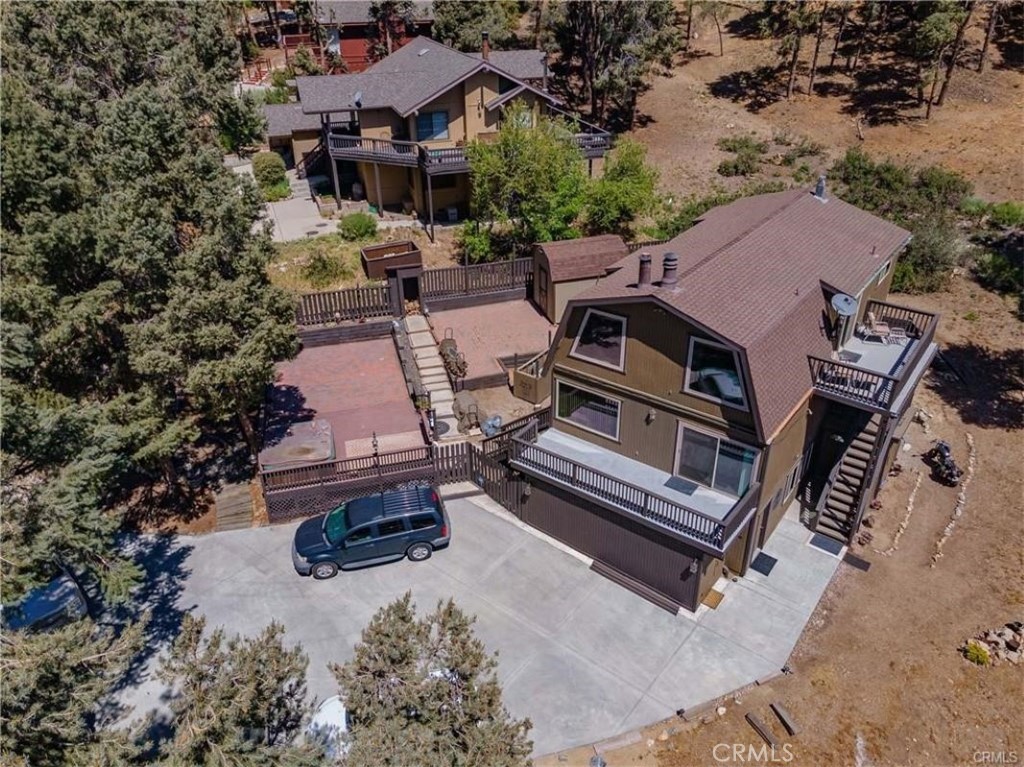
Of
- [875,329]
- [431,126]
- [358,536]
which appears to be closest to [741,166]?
[431,126]

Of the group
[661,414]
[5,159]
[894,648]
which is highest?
[5,159]

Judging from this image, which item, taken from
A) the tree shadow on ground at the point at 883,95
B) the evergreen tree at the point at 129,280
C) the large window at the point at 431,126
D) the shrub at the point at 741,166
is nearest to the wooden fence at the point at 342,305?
the evergreen tree at the point at 129,280

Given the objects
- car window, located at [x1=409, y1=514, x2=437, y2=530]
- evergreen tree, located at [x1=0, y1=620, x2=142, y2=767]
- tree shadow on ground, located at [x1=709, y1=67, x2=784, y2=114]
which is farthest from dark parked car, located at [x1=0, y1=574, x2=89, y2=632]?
tree shadow on ground, located at [x1=709, y1=67, x2=784, y2=114]

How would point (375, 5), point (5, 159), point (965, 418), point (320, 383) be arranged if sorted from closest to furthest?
1. point (5, 159)
2. point (965, 418)
3. point (320, 383)
4. point (375, 5)

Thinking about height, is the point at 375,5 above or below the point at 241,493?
above

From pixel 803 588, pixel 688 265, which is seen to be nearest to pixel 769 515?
pixel 803 588

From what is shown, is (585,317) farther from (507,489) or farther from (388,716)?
(388,716)
